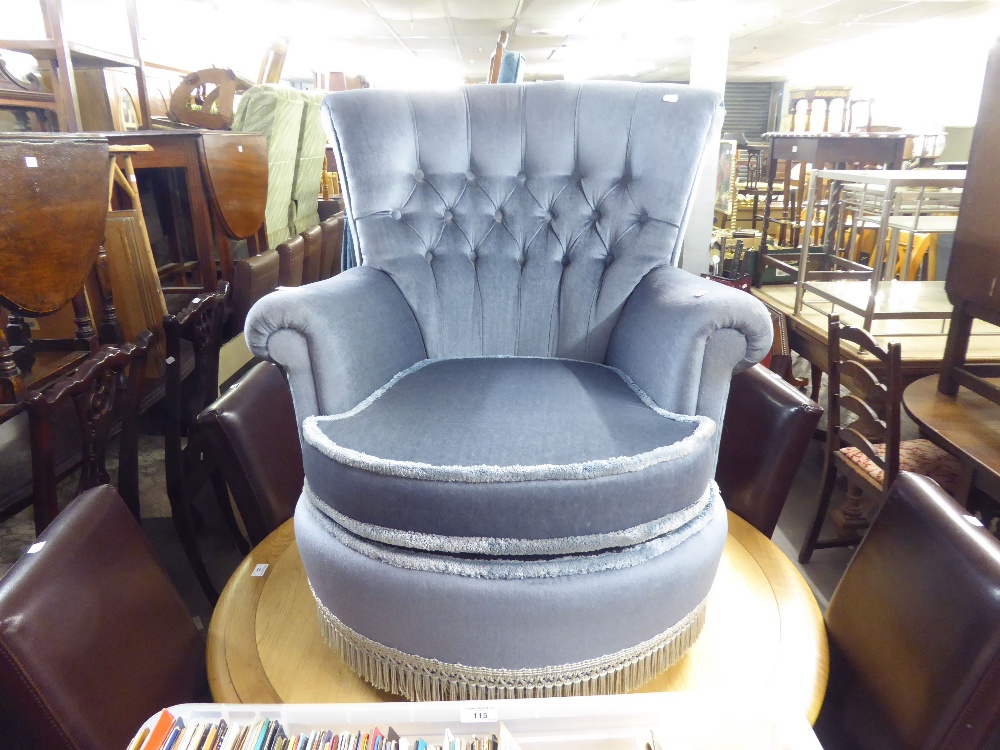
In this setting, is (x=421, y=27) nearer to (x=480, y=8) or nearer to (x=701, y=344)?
(x=480, y=8)

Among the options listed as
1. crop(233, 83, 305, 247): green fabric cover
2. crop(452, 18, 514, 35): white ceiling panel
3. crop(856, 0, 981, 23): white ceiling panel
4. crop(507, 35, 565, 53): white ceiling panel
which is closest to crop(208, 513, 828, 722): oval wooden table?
crop(233, 83, 305, 247): green fabric cover

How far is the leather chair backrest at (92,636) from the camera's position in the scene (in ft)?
2.50

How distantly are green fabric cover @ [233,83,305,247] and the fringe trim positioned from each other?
279 cm

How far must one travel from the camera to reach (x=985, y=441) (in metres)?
1.54

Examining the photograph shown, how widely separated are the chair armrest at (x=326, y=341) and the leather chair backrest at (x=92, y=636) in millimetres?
336

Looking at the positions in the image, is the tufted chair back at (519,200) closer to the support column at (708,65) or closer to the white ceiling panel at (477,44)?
the support column at (708,65)

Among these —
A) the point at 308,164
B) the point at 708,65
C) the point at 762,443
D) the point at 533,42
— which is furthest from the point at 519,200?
the point at 533,42

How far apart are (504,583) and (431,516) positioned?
138 millimetres

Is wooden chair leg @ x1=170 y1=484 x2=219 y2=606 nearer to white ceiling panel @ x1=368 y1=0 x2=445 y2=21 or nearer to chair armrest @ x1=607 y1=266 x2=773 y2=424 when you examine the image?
chair armrest @ x1=607 y1=266 x2=773 y2=424

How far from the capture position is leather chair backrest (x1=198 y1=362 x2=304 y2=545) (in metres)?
1.22

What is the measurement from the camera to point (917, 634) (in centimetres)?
91

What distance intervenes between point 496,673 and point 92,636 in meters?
0.55

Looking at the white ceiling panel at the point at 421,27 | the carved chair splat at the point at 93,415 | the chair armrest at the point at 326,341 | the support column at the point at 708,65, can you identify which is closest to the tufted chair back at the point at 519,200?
the chair armrest at the point at 326,341

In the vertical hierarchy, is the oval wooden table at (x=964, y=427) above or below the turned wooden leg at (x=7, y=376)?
below
